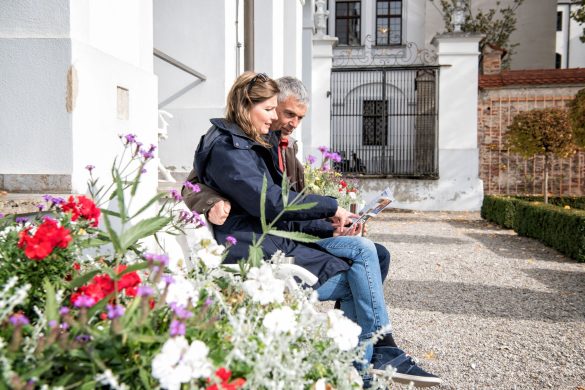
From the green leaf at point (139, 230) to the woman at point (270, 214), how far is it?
3.19ft

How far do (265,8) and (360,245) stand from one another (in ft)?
16.7

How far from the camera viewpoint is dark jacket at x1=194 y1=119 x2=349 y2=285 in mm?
2279

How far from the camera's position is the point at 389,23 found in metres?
22.7

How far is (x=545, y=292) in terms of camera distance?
17.0ft

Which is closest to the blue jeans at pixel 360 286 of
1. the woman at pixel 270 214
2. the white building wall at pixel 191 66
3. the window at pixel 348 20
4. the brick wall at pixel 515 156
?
the woman at pixel 270 214

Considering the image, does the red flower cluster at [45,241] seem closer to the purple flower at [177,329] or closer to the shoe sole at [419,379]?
the purple flower at [177,329]

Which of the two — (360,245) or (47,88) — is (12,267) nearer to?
(47,88)

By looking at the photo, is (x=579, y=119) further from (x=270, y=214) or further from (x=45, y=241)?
(x=45, y=241)

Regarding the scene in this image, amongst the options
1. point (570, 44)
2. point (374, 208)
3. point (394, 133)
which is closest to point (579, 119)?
point (374, 208)

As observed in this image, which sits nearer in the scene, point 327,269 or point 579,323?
point 327,269

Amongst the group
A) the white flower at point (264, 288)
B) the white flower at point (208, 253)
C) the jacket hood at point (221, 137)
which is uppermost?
the jacket hood at point (221, 137)

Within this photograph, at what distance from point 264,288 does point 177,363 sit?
0.35m

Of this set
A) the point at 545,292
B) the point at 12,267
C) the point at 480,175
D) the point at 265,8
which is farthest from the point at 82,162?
the point at 480,175

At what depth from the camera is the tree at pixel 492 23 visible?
21234mm
